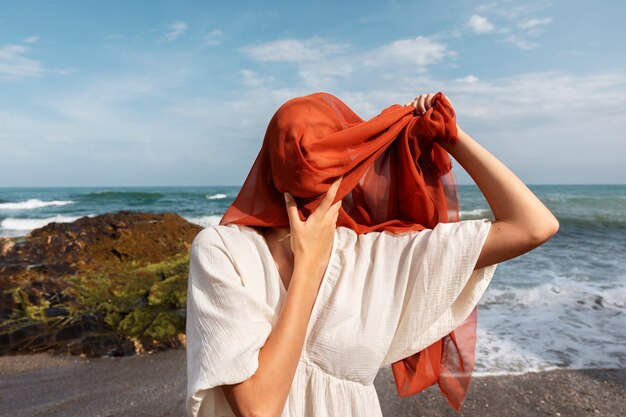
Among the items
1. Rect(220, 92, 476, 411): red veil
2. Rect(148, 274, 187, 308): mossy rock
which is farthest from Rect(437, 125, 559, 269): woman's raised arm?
Rect(148, 274, 187, 308): mossy rock

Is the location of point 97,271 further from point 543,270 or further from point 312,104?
point 543,270

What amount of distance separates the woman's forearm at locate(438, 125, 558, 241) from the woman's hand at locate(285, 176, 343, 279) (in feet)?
1.49

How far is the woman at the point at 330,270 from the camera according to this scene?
4.50 feet

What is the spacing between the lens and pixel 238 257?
146 centimetres

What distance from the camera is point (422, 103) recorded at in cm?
179

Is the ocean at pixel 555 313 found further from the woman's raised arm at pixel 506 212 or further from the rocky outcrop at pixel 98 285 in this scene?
the rocky outcrop at pixel 98 285

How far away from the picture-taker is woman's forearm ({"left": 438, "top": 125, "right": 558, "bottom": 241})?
5.08 ft

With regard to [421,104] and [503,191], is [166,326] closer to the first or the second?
[421,104]

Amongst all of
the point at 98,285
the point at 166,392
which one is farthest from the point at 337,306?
the point at 98,285

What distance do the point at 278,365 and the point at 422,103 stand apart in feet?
3.47

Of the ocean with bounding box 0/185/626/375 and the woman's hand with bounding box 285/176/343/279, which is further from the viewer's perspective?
the ocean with bounding box 0/185/626/375

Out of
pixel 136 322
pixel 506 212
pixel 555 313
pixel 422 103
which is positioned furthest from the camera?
pixel 555 313

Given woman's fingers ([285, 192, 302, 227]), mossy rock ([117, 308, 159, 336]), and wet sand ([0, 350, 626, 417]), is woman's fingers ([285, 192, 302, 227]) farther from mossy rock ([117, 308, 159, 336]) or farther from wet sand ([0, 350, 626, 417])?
mossy rock ([117, 308, 159, 336])

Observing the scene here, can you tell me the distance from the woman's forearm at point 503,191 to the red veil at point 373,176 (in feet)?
0.22
